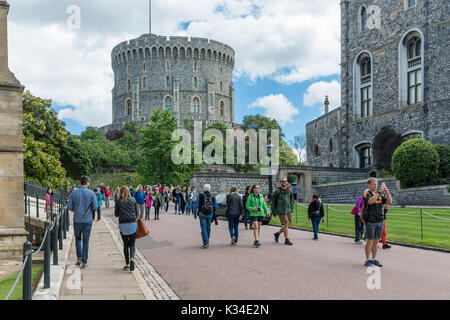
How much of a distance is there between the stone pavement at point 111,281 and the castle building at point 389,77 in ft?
98.7

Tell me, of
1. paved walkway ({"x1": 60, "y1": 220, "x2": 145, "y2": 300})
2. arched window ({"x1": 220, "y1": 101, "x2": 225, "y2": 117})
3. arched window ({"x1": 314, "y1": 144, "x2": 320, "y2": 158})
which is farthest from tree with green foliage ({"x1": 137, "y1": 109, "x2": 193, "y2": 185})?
arched window ({"x1": 220, "y1": 101, "x2": 225, "y2": 117})

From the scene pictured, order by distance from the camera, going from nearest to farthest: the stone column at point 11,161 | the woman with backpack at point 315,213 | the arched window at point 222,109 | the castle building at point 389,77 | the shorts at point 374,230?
the shorts at point 374,230 → the stone column at point 11,161 → the woman with backpack at point 315,213 → the castle building at point 389,77 → the arched window at point 222,109

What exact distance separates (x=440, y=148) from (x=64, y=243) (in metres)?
27.0

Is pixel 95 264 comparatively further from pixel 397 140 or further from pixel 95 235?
pixel 397 140

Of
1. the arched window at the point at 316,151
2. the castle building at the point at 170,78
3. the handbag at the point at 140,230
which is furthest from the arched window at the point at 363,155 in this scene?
the castle building at the point at 170,78

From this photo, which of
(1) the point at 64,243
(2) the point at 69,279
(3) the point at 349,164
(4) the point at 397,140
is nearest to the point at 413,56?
(4) the point at 397,140

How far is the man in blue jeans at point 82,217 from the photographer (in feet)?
31.3

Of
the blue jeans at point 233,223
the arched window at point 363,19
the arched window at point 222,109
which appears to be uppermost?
the arched window at point 363,19

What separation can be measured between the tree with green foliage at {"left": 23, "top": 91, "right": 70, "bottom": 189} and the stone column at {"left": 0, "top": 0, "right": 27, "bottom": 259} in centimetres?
1109

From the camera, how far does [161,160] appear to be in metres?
47.4

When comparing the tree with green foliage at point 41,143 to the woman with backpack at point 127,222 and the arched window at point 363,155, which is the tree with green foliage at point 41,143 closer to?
the woman with backpack at point 127,222

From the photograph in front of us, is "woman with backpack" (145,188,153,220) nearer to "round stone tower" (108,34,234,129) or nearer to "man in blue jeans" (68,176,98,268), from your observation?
"man in blue jeans" (68,176,98,268)

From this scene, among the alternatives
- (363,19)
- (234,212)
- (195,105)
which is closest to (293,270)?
(234,212)

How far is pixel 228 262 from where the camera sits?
10.0m
